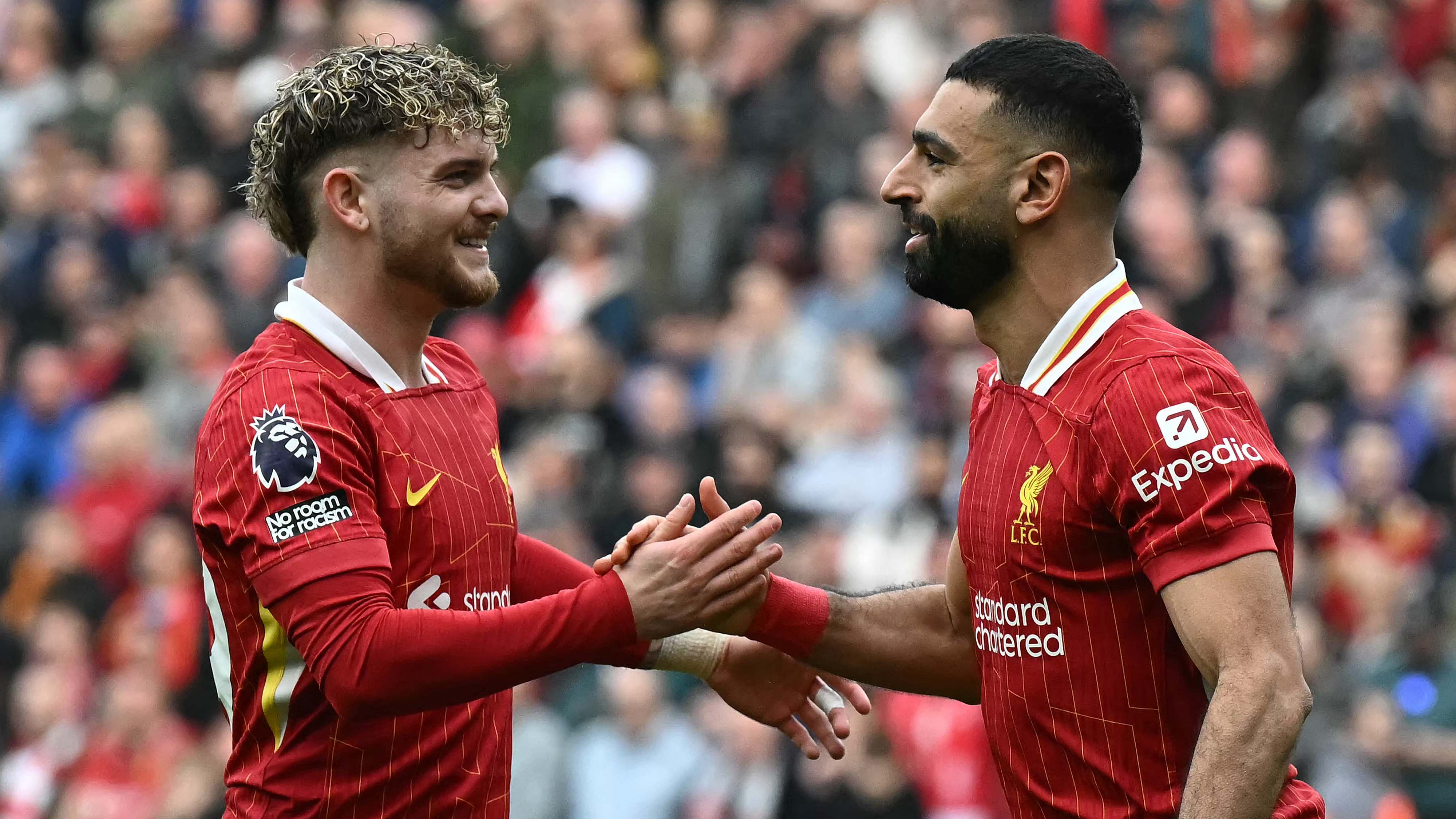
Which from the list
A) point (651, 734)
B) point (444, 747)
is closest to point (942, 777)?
point (651, 734)

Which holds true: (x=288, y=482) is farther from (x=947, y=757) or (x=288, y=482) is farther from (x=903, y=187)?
(x=947, y=757)

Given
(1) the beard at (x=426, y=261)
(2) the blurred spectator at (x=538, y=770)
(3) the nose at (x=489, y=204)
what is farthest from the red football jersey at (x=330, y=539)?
(2) the blurred spectator at (x=538, y=770)

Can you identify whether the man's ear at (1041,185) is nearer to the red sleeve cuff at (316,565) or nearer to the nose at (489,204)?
the nose at (489,204)

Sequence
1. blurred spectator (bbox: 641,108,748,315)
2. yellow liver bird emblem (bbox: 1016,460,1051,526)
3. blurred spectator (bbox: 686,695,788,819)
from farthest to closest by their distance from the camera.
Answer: blurred spectator (bbox: 641,108,748,315) < blurred spectator (bbox: 686,695,788,819) < yellow liver bird emblem (bbox: 1016,460,1051,526)

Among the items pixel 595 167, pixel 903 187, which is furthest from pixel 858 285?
pixel 903 187

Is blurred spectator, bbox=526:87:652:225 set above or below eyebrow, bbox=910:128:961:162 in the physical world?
above

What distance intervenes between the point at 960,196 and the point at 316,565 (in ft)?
5.74

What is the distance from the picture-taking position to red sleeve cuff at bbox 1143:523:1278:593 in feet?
12.8

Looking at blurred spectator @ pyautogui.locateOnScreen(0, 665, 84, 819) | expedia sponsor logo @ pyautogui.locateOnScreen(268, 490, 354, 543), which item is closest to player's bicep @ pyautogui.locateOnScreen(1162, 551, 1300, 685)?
expedia sponsor logo @ pyautogui.locateOnScreen(268, 490, 354, 543)

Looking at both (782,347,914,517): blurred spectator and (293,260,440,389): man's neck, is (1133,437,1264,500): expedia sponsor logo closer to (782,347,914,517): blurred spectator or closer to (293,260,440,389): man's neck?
(293,260,440,389): man's neck

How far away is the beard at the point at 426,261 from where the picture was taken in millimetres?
4570

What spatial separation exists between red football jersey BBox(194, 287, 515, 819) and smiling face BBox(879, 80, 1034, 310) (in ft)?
3.98

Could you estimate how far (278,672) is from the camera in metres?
4.38

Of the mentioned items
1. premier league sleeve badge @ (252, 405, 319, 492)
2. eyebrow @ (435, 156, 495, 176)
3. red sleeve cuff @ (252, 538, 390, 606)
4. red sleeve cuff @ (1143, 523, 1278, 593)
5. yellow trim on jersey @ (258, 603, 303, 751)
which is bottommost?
red sleeve cuff @ (1143, 523, 1278, 593)
